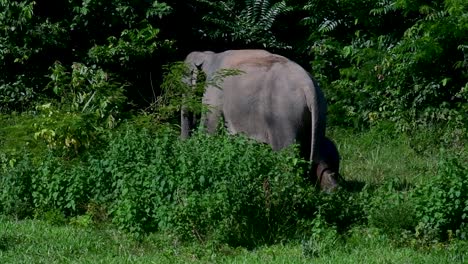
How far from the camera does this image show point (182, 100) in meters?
12.6

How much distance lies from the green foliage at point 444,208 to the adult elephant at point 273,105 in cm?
212

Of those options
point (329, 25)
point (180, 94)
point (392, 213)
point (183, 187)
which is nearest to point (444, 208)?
point (392, 213)

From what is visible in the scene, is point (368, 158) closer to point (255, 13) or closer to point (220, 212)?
point (255, 13)

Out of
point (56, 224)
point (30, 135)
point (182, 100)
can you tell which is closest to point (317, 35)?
point (182, 100)

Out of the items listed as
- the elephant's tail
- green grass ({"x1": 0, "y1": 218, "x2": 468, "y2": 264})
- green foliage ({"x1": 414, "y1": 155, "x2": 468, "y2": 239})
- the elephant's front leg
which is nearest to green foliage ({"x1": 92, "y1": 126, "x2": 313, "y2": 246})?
green grass ({"x1": 0, "y1": 218, "x2": 468, "y2": 264})

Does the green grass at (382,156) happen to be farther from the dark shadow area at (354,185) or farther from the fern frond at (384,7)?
the fern frond at (384,7)

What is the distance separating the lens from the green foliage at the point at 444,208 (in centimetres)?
966

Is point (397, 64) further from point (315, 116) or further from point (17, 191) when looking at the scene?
point (17, 191)

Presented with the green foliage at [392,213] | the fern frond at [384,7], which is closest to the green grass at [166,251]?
the green foliage at [392,213]

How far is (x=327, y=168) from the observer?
12.2 metres

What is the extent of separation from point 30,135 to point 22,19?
502cm

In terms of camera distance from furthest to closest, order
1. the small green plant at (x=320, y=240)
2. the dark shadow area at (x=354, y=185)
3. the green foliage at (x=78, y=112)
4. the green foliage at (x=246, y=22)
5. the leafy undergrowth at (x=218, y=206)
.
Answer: the green foliage at (x=246, y=22) → the dark shadow area at (x=354, y=185) → the green foliage at (x=78, y=112) → the leafy undergrowth at (x=218, y=206) → the small green plant at (x=320, y=240)

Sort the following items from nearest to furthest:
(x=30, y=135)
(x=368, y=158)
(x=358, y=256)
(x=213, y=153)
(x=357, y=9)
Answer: (x=358, y=256) → (x=213, y=153) → (x=30, y=135) → (x=368, y=158) → (x=357, y=9)

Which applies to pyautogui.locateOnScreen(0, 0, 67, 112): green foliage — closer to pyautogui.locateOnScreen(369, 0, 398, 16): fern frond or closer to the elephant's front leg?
the elephant's front leg
